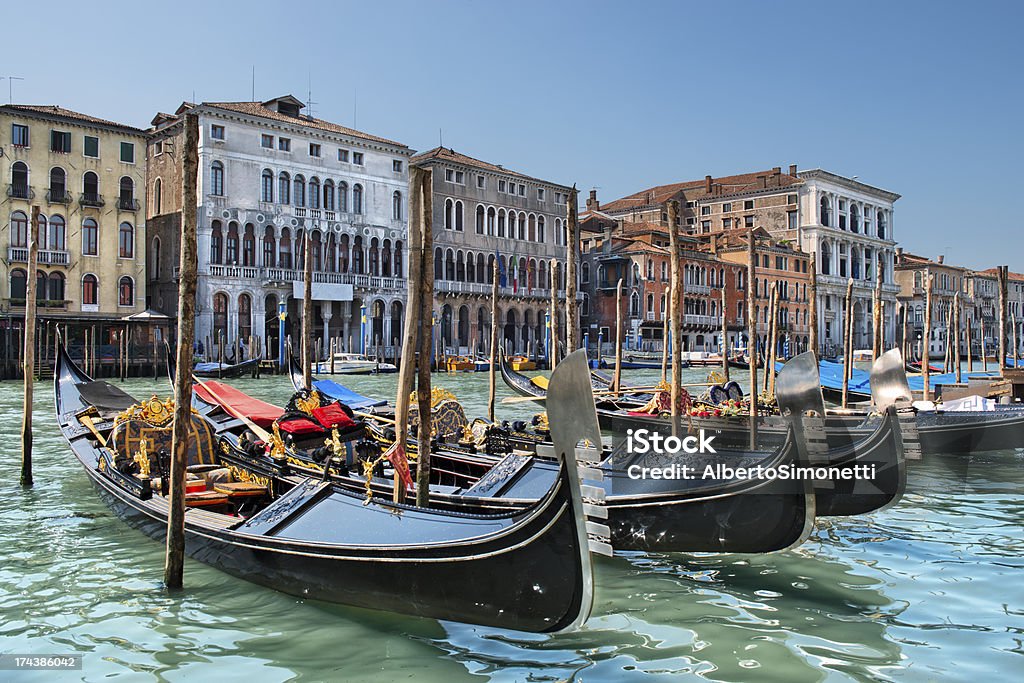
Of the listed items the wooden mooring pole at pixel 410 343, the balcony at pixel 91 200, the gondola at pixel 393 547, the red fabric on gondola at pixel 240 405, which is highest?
the balcony at pixel 91 200

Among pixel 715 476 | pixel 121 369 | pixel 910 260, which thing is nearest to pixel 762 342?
pixel 910 260

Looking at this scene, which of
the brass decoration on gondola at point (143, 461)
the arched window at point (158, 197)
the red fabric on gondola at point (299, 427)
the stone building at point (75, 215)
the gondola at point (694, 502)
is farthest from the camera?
the arched window at point (158, 197)

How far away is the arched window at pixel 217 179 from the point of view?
22391 mm

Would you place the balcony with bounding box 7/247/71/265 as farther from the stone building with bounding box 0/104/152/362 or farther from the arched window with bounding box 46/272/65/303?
the arched window with bounding box 46/272/65/303

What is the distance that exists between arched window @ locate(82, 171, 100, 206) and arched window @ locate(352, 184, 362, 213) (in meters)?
7.11

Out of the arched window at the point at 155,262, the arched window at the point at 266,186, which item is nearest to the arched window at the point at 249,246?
the arched window at the point at 266,186

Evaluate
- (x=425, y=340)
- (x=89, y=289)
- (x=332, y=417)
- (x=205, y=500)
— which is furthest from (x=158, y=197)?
(x=425, y=340)

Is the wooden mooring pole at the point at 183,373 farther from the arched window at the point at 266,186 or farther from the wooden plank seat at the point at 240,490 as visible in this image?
the arched window at the point at 266,186

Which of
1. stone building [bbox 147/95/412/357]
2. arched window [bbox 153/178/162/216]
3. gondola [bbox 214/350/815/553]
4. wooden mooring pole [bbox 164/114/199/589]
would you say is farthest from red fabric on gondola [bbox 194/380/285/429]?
arched window [bbox 153/178/162/216]

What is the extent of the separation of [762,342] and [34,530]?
114 ft

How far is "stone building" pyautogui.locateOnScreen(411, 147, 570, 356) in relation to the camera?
27.5 m

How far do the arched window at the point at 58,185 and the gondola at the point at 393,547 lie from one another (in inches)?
733

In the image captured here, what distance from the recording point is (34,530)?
17.0 ft

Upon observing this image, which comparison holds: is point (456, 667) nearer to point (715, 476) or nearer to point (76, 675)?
point (76, 675)
